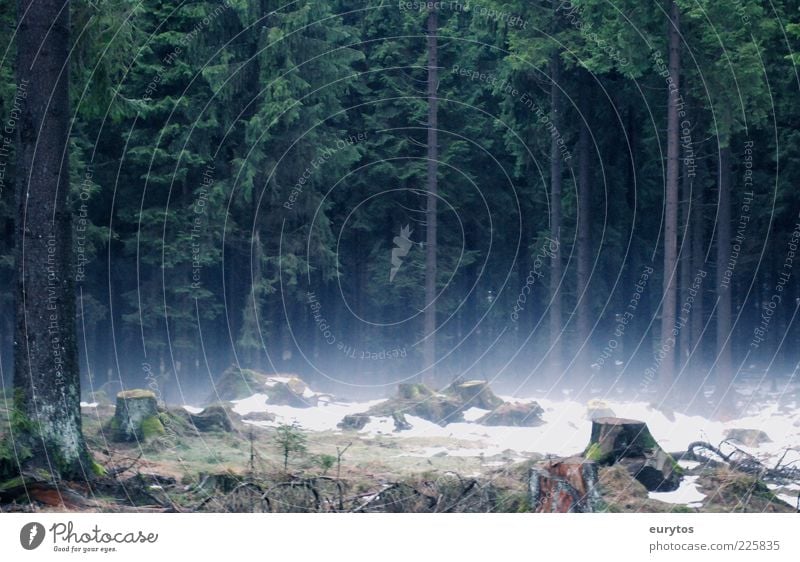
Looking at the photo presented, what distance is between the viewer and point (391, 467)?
17.0 meters

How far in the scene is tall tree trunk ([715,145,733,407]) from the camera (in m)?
24.9

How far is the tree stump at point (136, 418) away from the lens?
17.0 m

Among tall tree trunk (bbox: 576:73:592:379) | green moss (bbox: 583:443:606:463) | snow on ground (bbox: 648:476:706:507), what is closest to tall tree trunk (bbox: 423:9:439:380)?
tall tree trunk (bbox: 576:73:592:379)

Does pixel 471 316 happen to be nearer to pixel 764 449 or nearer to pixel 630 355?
pixel 630 355

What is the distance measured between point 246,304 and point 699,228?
1301 centimetres

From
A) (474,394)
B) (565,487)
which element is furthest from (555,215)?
(565,487)

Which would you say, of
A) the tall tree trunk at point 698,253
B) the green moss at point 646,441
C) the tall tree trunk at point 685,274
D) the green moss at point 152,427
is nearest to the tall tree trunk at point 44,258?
the green moss at point 152,427

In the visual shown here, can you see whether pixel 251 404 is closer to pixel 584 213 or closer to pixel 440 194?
pixel 440 194

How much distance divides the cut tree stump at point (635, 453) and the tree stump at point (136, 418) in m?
7.56

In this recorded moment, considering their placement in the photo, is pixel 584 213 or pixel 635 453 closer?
pixel 635 453

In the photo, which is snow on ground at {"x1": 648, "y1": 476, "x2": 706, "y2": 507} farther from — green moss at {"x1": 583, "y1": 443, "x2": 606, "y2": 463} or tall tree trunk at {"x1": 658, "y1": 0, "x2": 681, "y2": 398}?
tall tree trunk at {"x1": 658, "y1": 0, "x2": 681, "y2": 398}

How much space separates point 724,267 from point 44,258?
17855 millimetres

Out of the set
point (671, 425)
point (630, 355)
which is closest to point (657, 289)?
point (630, 355)

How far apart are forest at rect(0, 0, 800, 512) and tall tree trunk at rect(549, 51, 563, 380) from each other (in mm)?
97
